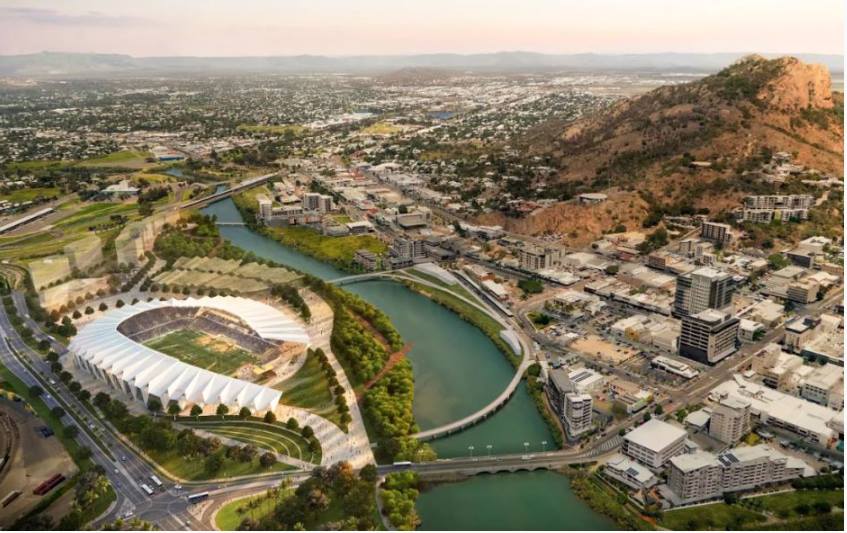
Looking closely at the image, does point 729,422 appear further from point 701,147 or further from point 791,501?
point 701,147

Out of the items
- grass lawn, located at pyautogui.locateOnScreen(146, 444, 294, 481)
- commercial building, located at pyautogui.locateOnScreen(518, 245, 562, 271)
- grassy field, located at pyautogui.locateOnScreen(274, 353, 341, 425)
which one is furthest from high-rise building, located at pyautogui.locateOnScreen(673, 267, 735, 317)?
grass lawn, located at pyautogui.locateOnScreen(146, 444, 294, 481)

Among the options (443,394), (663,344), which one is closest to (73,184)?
(443,394)

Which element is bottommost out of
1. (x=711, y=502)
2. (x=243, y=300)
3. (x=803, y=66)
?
(x=711, y=502)

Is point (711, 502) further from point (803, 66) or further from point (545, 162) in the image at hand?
point (803, 66)

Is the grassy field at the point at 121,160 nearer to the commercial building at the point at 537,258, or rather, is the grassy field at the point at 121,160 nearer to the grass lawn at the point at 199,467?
the commercial building at the point at 537,258

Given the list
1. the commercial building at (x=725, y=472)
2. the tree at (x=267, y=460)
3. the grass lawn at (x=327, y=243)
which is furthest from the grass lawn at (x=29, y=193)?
the commercial building at (x=725, y=472)

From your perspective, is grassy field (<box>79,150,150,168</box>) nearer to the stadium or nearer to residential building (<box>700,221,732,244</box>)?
the stadium
